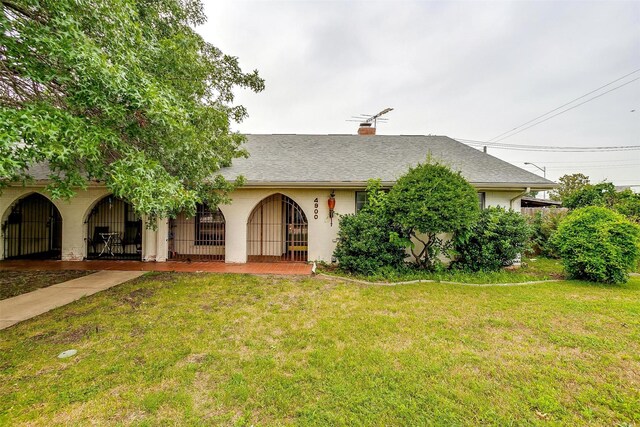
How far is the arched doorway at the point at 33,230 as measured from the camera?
9.09 meters

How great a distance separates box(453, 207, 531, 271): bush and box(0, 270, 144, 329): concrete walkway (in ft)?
30.5

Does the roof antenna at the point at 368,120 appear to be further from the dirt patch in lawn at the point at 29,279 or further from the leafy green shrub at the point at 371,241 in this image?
the dirt patch in lawn at the point at 29,279

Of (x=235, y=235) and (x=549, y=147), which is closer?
(x=235, y=235)

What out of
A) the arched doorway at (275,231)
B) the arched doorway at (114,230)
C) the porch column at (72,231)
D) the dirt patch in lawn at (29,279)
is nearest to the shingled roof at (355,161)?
the arched doorway at (275,231)

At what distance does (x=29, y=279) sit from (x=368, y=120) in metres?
13.7

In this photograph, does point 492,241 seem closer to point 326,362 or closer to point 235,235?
point 326,362

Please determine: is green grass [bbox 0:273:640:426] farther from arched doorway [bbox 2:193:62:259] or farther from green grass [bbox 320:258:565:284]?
arched doorway [bbox 2:193:62:259]

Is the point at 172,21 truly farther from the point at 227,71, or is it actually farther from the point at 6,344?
the point at 6,344

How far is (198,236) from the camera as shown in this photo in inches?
388

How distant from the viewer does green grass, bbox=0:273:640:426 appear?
235 centimetres

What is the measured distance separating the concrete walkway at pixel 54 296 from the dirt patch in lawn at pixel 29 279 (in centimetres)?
30

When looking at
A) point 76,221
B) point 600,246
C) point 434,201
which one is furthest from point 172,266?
point 600,246

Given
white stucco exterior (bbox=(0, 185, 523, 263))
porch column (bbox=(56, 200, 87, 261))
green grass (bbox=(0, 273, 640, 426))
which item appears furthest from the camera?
porch column (bbox=(56, 200, 87, 261))

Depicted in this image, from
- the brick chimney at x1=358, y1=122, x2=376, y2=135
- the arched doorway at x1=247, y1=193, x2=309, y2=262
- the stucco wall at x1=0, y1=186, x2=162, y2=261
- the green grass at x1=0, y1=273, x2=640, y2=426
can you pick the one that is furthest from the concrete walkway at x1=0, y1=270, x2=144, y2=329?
the brick chimney at x1=358, y1=122, x2=376, y2=135
